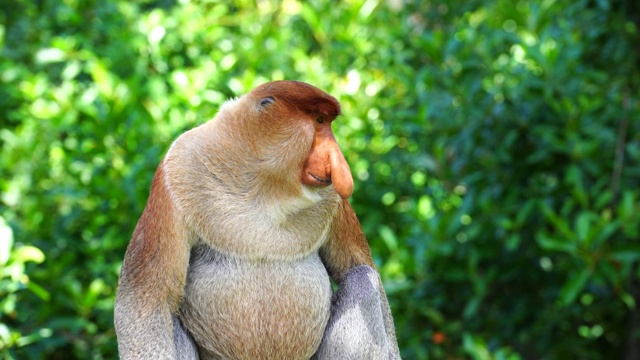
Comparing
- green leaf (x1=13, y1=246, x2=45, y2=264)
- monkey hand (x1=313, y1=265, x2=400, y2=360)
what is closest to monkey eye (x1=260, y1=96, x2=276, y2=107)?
monkey hand (x1=313, y1=265, x2=400, y2=360)

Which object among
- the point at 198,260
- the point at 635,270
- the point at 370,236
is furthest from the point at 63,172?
the point at 635,270

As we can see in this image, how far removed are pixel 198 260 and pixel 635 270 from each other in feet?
8.99

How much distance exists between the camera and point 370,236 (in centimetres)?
434

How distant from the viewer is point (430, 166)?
4.27 metres

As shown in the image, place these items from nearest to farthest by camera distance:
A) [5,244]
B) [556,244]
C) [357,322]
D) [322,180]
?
1. [322,180]
2. [357,322]
3. [5,244]
4. [556,244]

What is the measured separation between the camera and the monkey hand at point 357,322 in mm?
2316

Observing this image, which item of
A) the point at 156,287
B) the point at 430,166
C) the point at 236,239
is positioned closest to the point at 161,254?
the point at 156,287

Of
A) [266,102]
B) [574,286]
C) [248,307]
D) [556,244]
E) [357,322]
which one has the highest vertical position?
[266,102]

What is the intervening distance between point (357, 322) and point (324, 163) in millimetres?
462

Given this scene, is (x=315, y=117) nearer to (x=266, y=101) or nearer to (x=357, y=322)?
(x=266, y=101)

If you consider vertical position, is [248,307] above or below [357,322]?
above

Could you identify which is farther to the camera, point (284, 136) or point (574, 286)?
point (574, 286)

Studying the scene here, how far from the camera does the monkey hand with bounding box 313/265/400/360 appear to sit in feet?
7.60

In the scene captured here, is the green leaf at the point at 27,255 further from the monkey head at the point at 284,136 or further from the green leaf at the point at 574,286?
the green leaf at the point at 574,286
